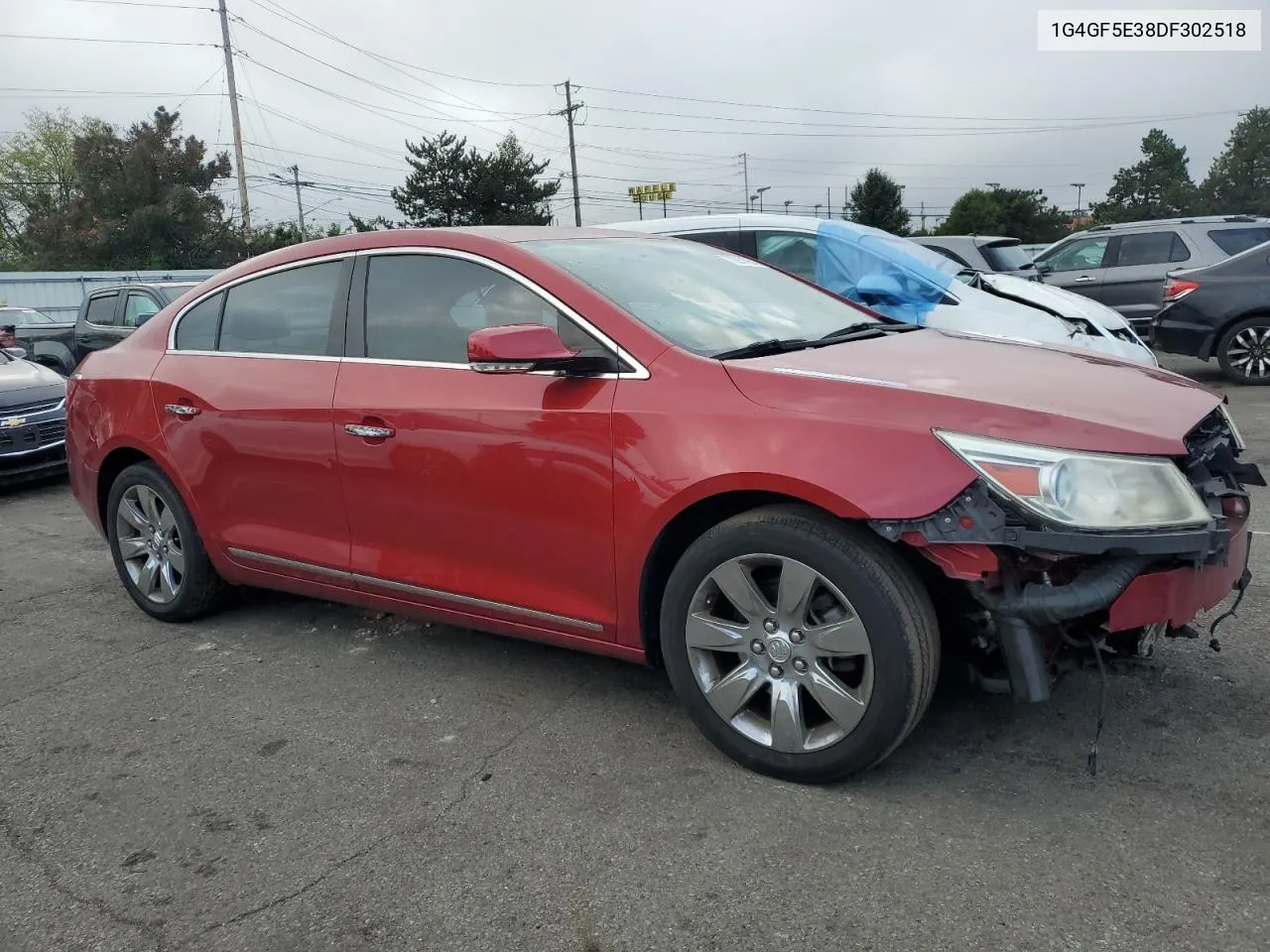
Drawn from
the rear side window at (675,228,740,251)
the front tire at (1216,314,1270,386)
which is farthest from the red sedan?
the front tire at (1216,314,1270,386)

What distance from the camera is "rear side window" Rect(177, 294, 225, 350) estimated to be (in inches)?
171

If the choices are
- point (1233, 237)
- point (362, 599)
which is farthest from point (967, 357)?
point (1233, 237)

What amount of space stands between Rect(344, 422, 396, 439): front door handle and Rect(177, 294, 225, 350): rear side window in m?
1.07

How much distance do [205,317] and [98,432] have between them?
32.1 inches

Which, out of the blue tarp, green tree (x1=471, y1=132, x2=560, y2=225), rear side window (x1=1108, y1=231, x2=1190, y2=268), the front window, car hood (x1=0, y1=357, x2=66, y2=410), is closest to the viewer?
the blue tarp

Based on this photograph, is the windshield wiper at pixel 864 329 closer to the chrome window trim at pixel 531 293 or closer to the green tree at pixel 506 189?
the chrome window trim at pixel 531 293

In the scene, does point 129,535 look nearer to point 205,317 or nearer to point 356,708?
point 205,317

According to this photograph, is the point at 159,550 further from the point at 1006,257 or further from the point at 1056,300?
the point at 1006,257

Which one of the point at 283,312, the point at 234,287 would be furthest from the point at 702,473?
the point at 234,287

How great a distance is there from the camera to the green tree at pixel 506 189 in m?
47.5

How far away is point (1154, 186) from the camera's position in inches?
3248

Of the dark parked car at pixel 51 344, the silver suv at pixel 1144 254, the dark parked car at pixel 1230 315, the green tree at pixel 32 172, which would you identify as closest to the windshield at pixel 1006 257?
the silver suv at pixel 1144 254

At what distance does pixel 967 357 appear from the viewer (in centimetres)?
318

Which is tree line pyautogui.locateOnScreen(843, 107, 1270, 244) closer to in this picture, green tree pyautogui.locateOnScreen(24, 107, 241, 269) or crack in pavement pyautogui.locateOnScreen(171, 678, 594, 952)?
green tree pyautogui.locateOnScreen(24, 107, 241, 269)
